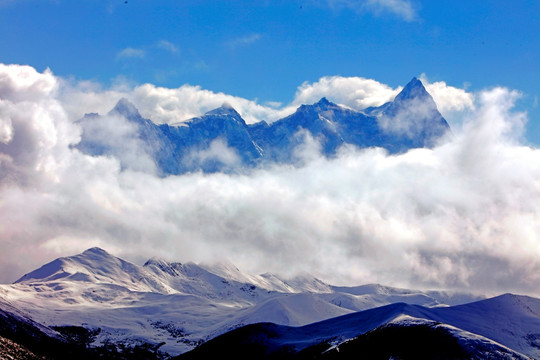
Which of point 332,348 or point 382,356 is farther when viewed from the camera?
point 332,348

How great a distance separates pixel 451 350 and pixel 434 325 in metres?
18.9

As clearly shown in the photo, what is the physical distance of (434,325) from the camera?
645 feet

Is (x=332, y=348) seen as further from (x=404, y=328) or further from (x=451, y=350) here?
(x=451, y=350)

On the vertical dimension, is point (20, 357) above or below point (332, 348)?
below

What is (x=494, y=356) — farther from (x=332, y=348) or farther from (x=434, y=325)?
(x=332, y=348)

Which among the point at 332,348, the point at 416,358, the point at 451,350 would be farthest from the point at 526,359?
the point at 332,348

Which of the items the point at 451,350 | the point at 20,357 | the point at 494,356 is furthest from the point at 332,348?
the point at 20,357

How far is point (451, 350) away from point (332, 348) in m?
39.5

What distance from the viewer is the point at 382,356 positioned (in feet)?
579

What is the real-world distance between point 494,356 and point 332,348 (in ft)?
169

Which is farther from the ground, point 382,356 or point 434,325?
point 434,325

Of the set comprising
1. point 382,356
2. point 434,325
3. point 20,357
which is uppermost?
point 434,325

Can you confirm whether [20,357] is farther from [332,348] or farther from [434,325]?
[434,325]

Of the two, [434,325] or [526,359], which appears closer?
[526,359]
